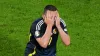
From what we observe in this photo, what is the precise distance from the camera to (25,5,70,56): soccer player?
6746 mm

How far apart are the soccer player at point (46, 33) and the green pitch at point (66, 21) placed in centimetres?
457

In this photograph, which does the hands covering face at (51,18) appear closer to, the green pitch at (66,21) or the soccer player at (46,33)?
the soccer player at (46,33)

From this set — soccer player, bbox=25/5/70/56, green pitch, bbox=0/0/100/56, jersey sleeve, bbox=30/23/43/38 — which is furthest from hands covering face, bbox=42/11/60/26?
green pitch, bbox=0/0/100/56

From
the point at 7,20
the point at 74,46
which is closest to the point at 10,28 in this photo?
the point at 7,20

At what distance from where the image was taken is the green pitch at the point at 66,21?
12055 mm

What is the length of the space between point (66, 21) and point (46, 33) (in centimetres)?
822

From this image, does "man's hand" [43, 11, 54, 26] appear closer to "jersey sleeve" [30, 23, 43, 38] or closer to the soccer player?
the soccer player

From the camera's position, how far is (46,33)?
683 cm

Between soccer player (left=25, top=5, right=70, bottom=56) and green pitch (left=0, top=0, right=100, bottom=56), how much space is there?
15.0 ft

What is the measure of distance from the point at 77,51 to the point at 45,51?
499 centimetres

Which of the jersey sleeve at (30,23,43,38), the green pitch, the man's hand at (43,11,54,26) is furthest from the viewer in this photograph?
the green pitch

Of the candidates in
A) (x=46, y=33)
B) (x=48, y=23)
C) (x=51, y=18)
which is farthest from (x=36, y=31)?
(x=51, y=18)

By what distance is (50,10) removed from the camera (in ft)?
22.1

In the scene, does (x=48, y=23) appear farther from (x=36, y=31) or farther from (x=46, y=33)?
(x=36, y=31)
